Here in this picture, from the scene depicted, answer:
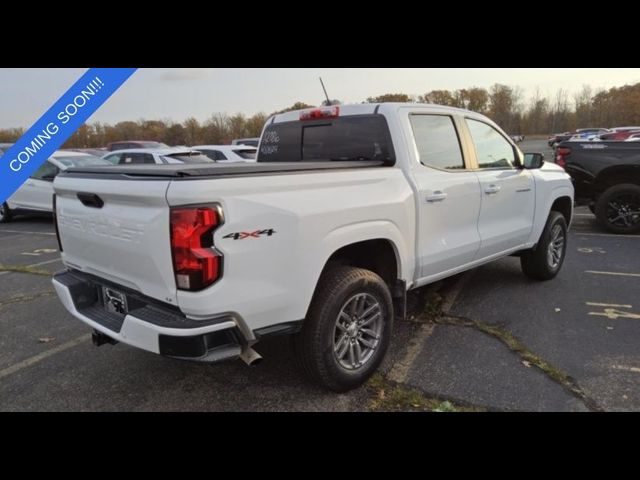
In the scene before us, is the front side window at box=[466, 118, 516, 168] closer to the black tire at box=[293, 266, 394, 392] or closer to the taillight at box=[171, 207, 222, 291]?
the black tire at box=[293, 266, 394, 392]

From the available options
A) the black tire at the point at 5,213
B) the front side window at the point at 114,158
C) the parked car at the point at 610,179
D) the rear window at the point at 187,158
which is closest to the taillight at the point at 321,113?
the parked car at the point at 610,179

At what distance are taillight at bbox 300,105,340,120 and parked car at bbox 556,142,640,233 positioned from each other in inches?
238

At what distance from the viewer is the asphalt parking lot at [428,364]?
119 inches

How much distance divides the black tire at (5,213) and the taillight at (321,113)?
386 inches

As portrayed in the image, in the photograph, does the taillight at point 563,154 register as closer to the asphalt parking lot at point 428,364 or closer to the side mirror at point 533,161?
the asphalt parking lot at point 428,364

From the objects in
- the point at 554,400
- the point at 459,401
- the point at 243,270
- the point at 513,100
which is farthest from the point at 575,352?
Answer: the point at 513,100

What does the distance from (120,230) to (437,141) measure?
2564mm

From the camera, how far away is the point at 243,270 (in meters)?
2.39

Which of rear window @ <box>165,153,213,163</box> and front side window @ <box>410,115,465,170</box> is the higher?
front side window @ <box>410,115,465,170</box>

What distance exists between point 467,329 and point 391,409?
59.1 inches

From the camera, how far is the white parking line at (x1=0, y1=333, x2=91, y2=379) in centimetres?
359

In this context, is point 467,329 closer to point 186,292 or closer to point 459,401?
point 459,401

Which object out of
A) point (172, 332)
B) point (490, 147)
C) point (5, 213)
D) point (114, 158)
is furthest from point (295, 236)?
point (5, 213)

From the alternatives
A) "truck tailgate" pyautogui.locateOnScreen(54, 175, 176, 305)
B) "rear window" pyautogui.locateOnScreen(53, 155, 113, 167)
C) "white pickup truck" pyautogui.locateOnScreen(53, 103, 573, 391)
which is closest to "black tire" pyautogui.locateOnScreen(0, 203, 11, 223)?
"rear window" pyautogui.locateOnScreen(53, 155, 113, 167)
